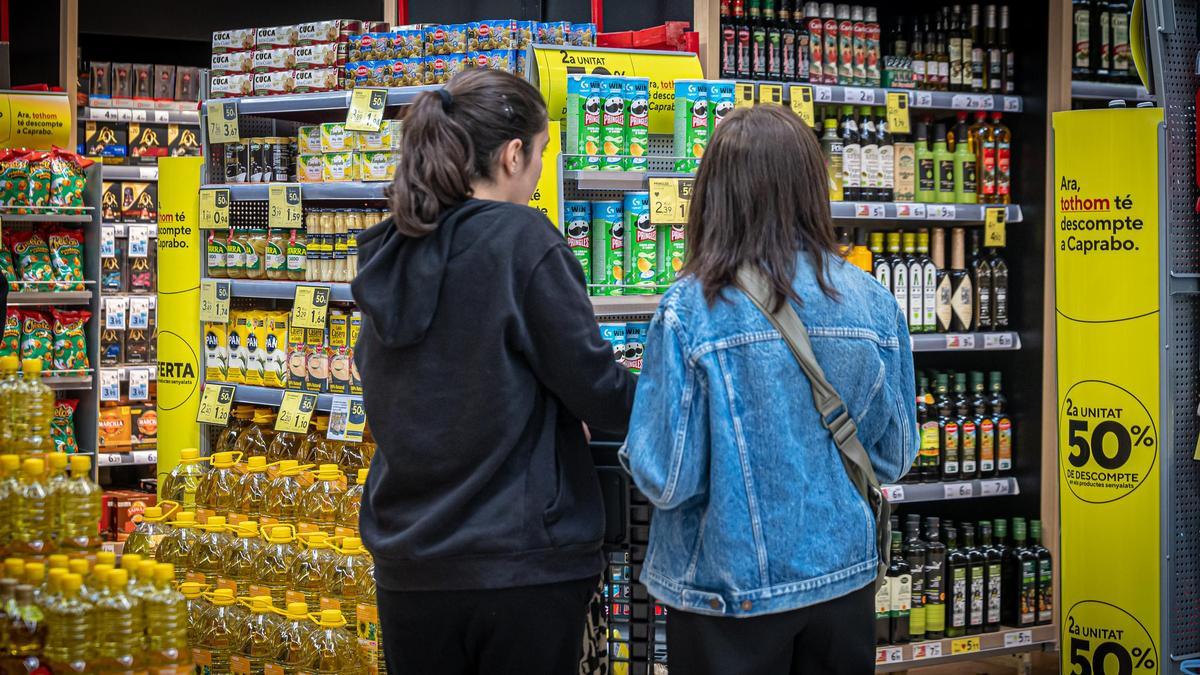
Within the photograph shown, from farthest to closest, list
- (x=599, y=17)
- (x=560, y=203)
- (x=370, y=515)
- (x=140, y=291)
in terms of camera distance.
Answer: (x=140, y=291) → (x=599, y=17) → (x=560, y=203) → (x=370, y=515)

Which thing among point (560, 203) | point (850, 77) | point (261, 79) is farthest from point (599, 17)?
point (560, 203)

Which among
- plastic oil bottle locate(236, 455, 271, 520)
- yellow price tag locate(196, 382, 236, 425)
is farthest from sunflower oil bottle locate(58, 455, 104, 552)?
yellow price tag locate(196, 382, 236, 425)

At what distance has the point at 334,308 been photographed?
14.9 feet

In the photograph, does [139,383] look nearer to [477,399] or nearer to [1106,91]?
[1106,91]

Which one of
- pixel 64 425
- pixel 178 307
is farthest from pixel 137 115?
pixel 178 307

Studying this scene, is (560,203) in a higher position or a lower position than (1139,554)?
higher

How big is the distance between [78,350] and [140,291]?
1116 mm

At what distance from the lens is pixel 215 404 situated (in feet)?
15.4

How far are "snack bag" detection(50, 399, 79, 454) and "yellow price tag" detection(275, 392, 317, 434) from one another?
2755 millimetres

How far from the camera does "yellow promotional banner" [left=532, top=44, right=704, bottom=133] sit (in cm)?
403

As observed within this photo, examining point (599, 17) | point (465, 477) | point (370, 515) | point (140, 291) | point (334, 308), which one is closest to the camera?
point (465, 477)

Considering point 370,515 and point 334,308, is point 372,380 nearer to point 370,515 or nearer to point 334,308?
point 370,515

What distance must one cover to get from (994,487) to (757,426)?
11.4 feet

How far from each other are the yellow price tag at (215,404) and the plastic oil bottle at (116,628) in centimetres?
222
